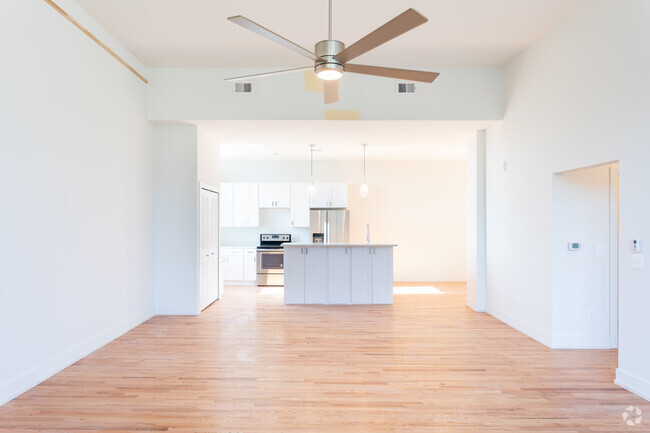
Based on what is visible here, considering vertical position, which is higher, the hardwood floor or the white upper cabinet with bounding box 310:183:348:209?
the white upper cabinet with bounding box 310:183:348:209

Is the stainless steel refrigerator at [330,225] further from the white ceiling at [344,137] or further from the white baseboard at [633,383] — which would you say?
the white baseboard at [633,383]

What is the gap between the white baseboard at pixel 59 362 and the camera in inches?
115

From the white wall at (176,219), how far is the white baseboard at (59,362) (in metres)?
0.73

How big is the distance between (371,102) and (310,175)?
3862mm

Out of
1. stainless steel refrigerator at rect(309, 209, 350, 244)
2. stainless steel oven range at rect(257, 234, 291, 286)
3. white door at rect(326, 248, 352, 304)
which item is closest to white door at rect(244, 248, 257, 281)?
stainless steel oven range at rect(257, 234, 291, 286)

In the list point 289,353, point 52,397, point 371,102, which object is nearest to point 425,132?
point 371,102

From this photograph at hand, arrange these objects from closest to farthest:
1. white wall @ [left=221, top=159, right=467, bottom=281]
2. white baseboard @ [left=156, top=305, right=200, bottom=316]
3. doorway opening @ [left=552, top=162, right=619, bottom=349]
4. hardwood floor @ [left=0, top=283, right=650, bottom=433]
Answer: hardwood floor @ [left=0, top=283, right=650, bottom=433]
doorway opening @ [left=552, top=162, right=619, bottom=349]
white baseboard @ [left=156, top=305, right=200, bottom=316]
white wall @ [left=221, top=159, right=467, bottom=281]

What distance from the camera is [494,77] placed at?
5453 millimetres

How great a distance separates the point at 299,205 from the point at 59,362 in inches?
228

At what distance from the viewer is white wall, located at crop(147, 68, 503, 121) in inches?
214

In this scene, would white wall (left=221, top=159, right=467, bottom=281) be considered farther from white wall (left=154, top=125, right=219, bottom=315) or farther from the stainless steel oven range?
white wall (left=154, top=125, right=219, bottom=315)

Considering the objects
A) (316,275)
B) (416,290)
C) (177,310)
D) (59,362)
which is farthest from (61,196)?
(416,290)

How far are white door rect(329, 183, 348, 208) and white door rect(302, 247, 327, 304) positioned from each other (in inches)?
94.8

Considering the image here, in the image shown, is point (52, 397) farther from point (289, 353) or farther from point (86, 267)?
point (289, 353)
